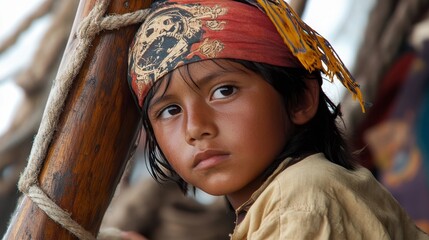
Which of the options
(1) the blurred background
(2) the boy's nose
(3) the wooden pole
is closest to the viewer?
(2) the boy's nose

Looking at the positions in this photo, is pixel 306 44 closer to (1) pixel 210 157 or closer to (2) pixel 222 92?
(2) pixel 222 92

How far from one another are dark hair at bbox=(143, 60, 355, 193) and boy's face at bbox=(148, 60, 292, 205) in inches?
0.7

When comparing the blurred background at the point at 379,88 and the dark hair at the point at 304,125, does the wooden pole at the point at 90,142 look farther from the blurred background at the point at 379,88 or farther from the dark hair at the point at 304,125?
the blurred background at the point at 379,88

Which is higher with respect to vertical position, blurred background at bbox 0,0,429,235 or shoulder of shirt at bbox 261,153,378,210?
shoulder of shirt at bbox 261,153,378,210

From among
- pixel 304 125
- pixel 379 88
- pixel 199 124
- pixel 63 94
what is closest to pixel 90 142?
pixel 63 94

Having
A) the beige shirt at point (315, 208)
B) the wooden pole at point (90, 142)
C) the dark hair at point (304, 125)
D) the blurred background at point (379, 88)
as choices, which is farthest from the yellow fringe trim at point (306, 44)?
the blurred background at point (379, 88)

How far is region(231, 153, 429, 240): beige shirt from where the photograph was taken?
159 cm

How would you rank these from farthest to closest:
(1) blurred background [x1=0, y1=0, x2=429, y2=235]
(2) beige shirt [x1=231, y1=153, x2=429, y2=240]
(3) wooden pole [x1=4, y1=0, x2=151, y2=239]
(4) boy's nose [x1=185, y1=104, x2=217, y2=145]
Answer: (1) blurred background [x1=0, y1=0, x2=429, y2=235], (3) wooden pole [x1=4, y1=0, x2=151, y2=239], (4) boy's nose [x1=185, y1=104, x2=217, y2=145], (2) beige shirt [x1=231, y1=153, x2=429, y2=240]

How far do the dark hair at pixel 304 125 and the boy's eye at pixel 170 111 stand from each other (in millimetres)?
44

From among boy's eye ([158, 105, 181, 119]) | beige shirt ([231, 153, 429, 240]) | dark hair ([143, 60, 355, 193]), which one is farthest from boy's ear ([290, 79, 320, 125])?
boy's eye ([158, 105, 181, 119])

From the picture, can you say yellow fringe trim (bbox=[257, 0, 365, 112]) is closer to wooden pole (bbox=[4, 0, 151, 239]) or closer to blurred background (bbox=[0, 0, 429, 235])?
wooden pole (bbox=[4, 0, 151, 239])

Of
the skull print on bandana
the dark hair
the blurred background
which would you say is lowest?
the blurred background

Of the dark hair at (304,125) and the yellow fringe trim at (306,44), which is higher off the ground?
the yellow fringe trim at (306,44)

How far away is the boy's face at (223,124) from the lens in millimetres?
1821
